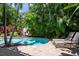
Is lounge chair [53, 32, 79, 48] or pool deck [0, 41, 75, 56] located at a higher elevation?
lounge chair [53, 32, 79, 48]

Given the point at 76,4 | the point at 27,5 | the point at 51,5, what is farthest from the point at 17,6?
the point at 76,4

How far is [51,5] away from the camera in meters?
6.42

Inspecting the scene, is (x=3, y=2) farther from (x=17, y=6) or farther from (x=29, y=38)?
(x=29, y=38)

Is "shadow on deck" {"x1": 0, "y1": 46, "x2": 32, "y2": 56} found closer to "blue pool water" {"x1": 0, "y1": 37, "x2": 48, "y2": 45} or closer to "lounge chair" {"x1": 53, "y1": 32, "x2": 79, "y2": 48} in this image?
"blue pool water" {"x1": 0, "y1": 37, "x2": 48, "y2": 45}

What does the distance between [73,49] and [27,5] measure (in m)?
1.31

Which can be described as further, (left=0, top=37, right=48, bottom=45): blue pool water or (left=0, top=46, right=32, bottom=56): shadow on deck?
(left=0, top=37, right=48, bottom=45): blue pool water

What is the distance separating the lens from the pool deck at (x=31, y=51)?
641 cm

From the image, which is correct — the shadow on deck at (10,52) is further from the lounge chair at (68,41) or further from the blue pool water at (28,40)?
the lounge chair at (68,41)

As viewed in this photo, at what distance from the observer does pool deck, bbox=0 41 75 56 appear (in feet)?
21.0

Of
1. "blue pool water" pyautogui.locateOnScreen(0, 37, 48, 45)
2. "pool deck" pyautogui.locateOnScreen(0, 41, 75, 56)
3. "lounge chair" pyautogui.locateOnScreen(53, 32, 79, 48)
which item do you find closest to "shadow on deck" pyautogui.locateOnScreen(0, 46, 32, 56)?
"pool deck" pyautogui.locateOnScreen(0, 41, 75, 56)

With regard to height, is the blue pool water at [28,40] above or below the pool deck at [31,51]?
above

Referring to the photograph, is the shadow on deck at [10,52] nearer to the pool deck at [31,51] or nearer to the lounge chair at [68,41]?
the pool deck at [31,51]

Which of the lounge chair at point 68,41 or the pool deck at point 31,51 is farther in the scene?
the lounge chair at point 68,41

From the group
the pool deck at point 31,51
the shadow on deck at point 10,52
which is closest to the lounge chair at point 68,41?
the pool deck at point 31,51
